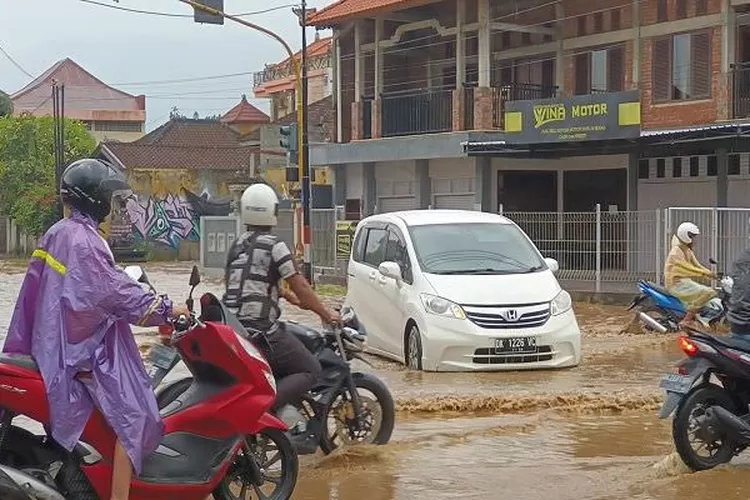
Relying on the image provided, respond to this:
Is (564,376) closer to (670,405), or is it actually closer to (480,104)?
(670,405)

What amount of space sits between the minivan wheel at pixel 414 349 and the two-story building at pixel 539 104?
11972 millimetres

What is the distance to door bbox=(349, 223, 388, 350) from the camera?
43.4 feet

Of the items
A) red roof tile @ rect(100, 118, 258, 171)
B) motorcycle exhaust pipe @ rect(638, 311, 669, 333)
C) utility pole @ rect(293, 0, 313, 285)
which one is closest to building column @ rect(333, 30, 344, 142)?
utility pole @ rect(293, 0, 313, 285)

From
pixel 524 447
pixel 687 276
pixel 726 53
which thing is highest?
pixel 726 53

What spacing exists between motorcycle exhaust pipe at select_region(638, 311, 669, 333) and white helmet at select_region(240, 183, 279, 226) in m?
9.79

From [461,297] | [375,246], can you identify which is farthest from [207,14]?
[461,297]

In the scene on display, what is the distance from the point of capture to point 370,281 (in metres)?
13.4

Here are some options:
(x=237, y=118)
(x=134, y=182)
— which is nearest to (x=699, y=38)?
(x=134, y=182)

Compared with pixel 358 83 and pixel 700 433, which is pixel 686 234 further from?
pixel 358 83

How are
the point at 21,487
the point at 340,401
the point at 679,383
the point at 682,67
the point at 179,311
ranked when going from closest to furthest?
the point at 21,487 → the point at 179,311 → the point at 679,383 → the point at 340,401 → the point at 682,67

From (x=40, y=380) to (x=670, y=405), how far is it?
402 cm

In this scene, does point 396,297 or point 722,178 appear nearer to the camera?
point 396,297

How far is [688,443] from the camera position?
742 cm

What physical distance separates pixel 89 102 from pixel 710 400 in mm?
85585
